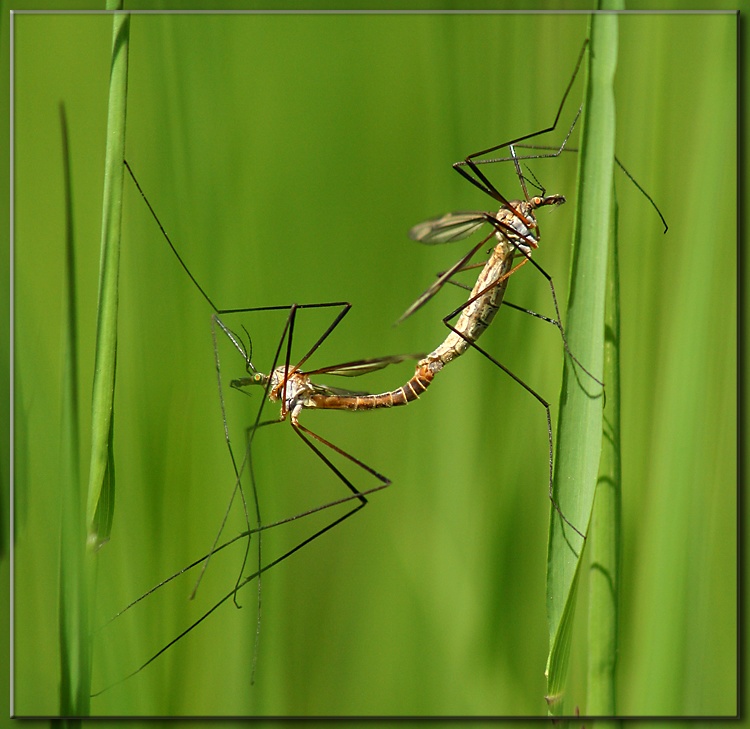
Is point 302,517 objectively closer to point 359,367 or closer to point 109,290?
point 359,367

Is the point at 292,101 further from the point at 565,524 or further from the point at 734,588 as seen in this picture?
the point at 734,588

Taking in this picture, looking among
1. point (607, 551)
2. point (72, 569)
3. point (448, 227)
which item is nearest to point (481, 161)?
point (448, 227)

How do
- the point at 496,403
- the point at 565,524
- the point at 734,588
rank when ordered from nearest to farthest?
1. the point at 565,524
2. the point at 496,403
3. the point at 734,588

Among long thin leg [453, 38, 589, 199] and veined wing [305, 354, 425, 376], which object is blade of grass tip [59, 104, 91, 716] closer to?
veined wing [305, 354, 425, 376]

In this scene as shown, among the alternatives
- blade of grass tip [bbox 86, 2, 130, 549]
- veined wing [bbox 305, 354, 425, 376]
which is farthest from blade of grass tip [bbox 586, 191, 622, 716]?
blade of grass tip [bbox 86, 2, 130, 549]

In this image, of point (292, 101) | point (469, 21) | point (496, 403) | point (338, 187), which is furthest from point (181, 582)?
point (469, 21)

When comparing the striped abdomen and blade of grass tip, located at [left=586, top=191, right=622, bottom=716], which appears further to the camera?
the striped abdomen

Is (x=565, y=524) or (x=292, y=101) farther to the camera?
(x=292, y=101)
